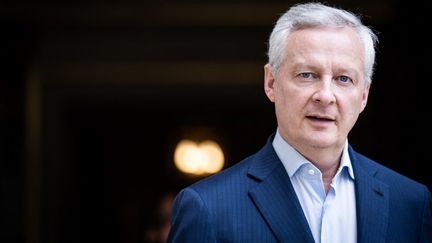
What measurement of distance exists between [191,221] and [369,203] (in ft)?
1.67

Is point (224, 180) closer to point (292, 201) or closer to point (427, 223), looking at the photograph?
point (292, 201)

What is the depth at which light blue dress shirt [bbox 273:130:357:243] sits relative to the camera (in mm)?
2875

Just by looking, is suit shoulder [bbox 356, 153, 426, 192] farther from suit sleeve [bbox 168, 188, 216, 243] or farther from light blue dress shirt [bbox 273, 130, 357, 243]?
suit sleeve [bbox 168, 188, 216, 243]

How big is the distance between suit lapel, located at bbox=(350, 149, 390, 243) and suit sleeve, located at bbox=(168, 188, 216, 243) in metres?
0.42

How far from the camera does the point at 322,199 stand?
2910 millimetres

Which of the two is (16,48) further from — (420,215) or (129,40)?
(420,215)

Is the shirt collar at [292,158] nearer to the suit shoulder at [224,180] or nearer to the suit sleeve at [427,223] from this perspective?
the suit shoulder at [224,180]

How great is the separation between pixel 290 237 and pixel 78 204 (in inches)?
243

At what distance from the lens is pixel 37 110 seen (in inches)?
298

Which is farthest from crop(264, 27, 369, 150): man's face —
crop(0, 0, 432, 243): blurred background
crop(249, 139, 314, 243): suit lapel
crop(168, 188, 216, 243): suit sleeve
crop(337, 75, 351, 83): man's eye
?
crop(0, 0, 432, 243): blurred background

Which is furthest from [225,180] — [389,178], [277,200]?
[389,178]

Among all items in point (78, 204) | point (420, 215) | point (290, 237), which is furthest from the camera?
point (78, 204)

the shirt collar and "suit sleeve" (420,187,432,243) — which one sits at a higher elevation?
the shirt collar

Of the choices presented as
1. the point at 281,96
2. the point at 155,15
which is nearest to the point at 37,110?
the point at 155,15
